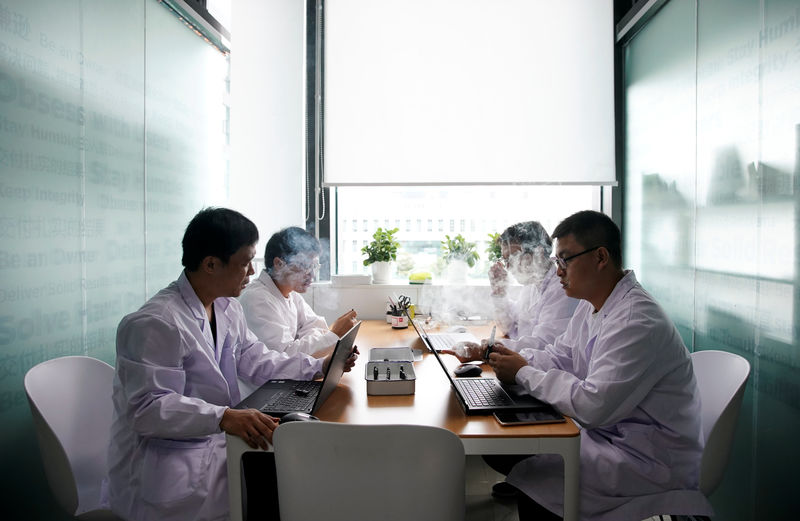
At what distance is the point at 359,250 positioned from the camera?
12.3 feet

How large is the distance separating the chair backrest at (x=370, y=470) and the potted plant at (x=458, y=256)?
8.26ft

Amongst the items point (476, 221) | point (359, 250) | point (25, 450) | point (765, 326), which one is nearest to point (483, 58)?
point (476, 221)

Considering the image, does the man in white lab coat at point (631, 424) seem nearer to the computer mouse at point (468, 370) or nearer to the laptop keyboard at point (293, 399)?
the computer mouse at point (468, 370)

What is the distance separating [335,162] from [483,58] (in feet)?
4.38

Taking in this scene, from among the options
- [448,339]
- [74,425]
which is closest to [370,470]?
[74,425]

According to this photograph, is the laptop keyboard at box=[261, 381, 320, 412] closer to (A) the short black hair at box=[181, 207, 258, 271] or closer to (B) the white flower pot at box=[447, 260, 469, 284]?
(A) the short black hair at box=[181, 207, 258, 271]

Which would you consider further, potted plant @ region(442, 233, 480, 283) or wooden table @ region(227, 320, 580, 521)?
potted plant @ region(442, 233, 480, 283)

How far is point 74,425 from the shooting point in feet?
5.23

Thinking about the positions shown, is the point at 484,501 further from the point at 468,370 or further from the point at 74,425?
the point at 74,425

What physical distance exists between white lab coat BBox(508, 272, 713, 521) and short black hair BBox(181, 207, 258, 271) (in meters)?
1.10

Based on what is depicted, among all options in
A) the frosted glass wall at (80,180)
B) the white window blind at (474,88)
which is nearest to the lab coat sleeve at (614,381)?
the frosted glass wall at (80,180)

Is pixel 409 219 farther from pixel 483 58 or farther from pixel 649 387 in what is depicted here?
pixel 649 387

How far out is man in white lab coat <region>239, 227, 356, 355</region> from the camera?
2.31 m

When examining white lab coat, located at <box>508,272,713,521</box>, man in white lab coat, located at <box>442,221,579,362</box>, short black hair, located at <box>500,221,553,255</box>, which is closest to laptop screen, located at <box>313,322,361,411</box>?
white lab coat, located at <box>508,272,713,521</box>
